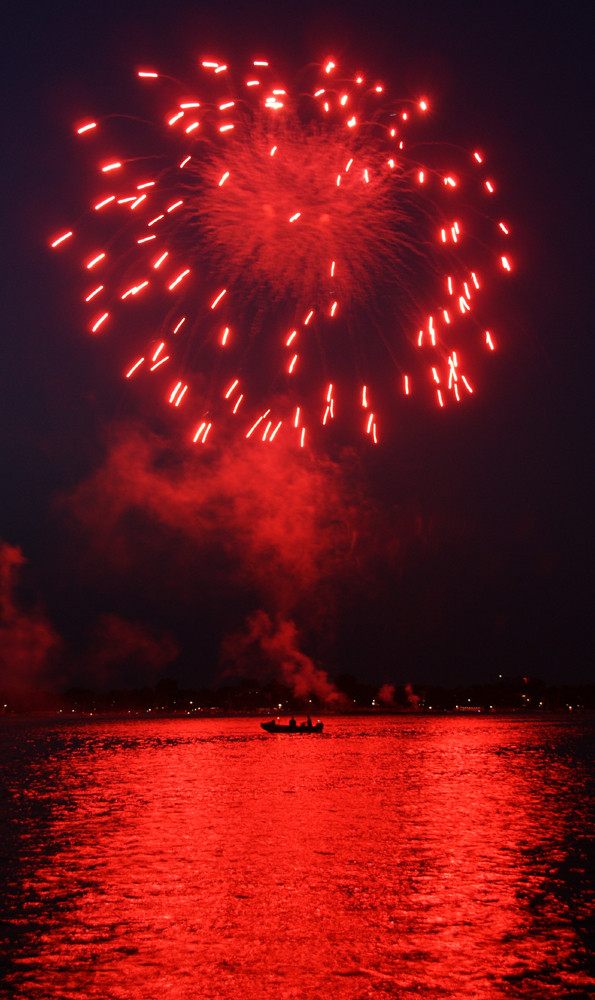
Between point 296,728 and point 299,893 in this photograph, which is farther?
point 296,728

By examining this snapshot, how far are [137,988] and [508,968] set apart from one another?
779cm

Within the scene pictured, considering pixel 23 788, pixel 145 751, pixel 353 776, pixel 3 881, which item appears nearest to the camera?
pixel 3 881

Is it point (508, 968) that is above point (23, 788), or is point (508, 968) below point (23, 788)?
below

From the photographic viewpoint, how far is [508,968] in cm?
1680

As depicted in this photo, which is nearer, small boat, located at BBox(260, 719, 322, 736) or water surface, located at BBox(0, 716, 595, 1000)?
water surface, located at BBox(0, 716, 595, 1000)

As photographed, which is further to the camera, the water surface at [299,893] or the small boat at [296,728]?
the small boat at [296,728]

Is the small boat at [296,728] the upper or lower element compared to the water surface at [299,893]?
upper

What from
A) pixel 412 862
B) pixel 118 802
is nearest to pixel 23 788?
pixel 118 802

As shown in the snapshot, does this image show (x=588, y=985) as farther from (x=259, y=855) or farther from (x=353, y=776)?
(x=353, y=776)

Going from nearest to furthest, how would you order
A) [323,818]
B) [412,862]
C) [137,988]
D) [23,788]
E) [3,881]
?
[137,988] < [3,881] < [412,862] < [323,818] < [23,788]

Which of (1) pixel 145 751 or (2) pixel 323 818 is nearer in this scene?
(2) pixel 323 818

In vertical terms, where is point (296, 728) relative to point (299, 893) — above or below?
above

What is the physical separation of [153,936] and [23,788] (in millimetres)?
39595

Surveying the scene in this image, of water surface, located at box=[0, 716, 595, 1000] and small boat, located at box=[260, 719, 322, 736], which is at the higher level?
small boat, located at box=[260, 719, 322, 736]
